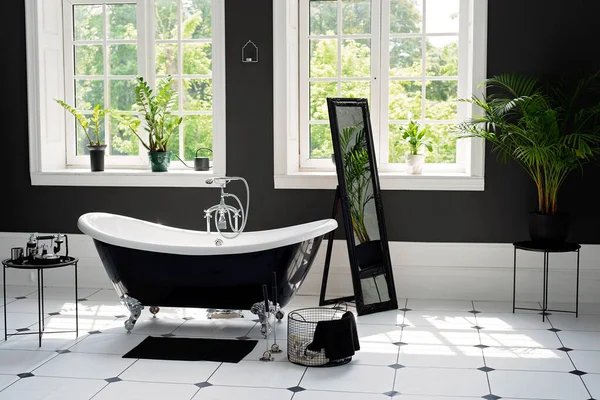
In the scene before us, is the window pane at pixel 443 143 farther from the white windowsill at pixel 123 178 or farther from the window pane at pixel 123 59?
the window pane at pixel 123 59

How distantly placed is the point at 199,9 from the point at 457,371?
12.1 ft

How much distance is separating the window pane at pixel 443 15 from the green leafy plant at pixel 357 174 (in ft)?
3.69

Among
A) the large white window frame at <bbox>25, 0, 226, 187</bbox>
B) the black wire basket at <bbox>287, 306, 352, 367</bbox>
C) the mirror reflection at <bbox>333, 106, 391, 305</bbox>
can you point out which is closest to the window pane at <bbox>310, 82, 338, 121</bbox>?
the mirror reflection at <bbox>333, 106, 391, 305</bbox>

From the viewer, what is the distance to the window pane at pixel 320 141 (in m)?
6.52

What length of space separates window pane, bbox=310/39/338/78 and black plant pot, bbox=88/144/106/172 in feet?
6.04

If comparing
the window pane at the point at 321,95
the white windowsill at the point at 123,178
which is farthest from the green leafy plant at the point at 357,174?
the white windowsill at the point at 123,178

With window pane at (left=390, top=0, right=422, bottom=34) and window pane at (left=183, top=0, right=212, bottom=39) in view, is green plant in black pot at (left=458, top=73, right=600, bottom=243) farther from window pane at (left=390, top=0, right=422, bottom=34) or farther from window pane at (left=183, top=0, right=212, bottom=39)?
window pane at (left=183, top=0, right=212, bottom=39)

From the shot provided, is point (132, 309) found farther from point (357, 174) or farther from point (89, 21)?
point (89, 21)

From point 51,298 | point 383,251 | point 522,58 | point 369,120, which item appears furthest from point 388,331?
point 51,298

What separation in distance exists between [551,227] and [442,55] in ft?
5.51

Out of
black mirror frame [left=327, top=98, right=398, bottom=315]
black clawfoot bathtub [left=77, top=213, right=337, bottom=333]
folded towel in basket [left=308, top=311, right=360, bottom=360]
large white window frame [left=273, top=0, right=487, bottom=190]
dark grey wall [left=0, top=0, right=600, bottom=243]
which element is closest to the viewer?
folded towel in basket [left=308, top=311, right=360, bottom=360]

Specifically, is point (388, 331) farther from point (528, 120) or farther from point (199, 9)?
point (199, 9)

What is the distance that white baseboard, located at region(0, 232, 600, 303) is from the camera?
5.99 meters

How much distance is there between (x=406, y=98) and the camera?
6.42 metres
